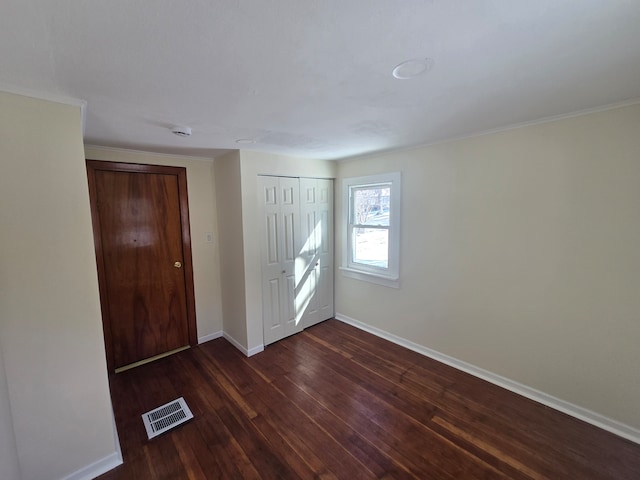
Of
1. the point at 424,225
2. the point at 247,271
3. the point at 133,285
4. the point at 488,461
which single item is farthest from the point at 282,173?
the point at 488,461

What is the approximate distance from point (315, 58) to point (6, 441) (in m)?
2.33

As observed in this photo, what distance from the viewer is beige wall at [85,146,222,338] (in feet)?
10.3

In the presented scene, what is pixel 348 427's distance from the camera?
2.04 meters

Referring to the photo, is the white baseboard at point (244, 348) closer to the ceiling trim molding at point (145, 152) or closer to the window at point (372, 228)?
the window at point (372, 228)

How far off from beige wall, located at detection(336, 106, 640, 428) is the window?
0.47 ft

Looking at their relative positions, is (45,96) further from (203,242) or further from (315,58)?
(203,242)

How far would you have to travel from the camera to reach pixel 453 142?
8.52ft

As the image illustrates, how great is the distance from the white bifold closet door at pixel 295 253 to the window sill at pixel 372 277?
0.99ft

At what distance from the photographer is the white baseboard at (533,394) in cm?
193

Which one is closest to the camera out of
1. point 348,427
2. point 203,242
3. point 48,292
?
point 48,292

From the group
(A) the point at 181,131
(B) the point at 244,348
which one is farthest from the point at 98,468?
(A) the point at 181,131

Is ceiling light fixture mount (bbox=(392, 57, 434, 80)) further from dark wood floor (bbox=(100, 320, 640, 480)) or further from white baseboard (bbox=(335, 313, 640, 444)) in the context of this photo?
white baseboard (bbox=(335, 313, 640, 444))

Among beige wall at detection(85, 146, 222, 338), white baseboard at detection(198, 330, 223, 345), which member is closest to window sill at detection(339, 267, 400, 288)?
beige wall at detection(85, 146, 222, 338)

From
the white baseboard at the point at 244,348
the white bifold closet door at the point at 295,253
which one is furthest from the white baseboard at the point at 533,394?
the white baseboard at the point at 244,348
